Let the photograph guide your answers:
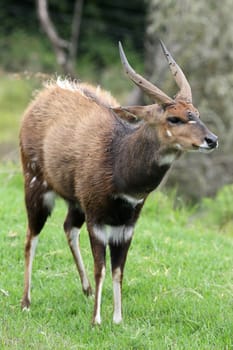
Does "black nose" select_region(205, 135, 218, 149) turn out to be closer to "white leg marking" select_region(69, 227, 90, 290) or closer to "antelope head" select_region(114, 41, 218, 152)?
"antelope head" select_region(114, 41, 218, 152)

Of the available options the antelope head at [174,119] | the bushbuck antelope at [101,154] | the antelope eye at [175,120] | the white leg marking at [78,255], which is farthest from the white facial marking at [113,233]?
the antelope eye at [175,120]

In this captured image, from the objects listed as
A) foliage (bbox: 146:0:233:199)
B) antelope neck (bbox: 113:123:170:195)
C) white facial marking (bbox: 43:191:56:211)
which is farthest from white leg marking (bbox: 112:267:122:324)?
foliage (bbox: 146:0:233:199)

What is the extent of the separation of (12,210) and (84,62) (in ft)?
55.9

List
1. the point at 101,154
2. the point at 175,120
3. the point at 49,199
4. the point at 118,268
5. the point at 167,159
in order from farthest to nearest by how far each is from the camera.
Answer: the point at 49,199
the point at 118,268
the point at 101,154
the point at 167,159
the point at 175,120

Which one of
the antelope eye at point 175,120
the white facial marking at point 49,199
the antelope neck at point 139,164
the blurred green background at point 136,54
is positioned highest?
the antelope eye at point 175,120

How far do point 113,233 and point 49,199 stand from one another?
83 cm

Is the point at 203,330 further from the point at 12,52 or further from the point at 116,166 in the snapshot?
the point at 12,52

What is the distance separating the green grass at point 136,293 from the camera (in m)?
5.49

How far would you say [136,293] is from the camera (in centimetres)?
663

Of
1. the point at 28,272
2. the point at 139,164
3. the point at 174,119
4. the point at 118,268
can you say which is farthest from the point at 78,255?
the point at 174,119

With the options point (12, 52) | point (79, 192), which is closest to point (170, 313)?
point (79, 192)

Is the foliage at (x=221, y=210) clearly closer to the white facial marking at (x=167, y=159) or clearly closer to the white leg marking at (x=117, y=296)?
the white leg marking at (x=117, y=296)

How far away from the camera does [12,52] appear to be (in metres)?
24.7

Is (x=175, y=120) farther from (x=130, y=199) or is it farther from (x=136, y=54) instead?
(x=136, y=54)
